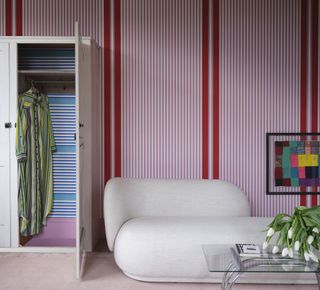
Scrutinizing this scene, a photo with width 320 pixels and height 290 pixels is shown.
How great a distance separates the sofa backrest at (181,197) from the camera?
3.59 meters

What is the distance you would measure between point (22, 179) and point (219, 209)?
174cm

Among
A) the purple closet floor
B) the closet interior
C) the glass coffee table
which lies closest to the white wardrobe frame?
the purple closet floor

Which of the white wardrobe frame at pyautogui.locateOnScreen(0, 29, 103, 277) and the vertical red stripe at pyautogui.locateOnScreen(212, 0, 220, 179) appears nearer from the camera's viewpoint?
the white wardrobe frame at pyautogui.locateOnScreen(0, 29, 103, 277)

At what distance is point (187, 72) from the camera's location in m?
4.01

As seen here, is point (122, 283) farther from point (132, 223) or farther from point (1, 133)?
point (1, 133)

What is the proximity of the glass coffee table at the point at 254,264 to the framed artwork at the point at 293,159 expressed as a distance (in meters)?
1.72

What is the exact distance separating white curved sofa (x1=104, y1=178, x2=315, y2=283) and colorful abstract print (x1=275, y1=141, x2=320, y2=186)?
546 millimetres

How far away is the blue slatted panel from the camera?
13.1 feet

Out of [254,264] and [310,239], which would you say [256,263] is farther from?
[310,239]

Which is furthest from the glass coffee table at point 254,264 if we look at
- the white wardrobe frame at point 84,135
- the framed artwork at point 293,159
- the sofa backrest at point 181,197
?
the framed artwork at point 293,159

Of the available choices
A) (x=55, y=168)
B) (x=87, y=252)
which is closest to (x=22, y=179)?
(x=55, y=168)

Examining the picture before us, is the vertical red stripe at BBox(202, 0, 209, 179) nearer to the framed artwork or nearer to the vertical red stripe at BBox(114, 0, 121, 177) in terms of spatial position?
the framed artwork

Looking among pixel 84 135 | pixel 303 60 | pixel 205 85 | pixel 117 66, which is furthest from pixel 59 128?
pixel 303 60

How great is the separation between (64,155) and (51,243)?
821 millimetres
